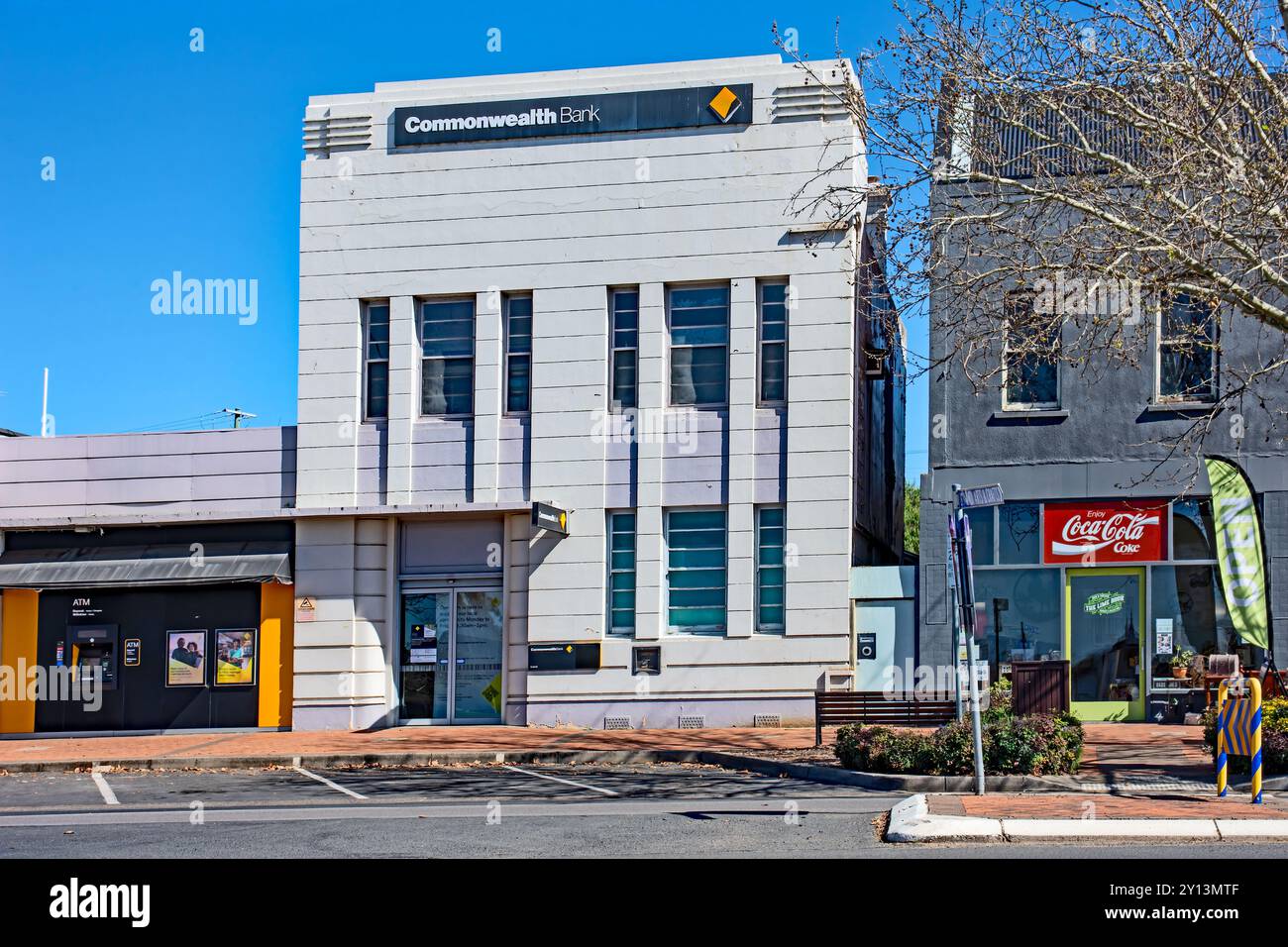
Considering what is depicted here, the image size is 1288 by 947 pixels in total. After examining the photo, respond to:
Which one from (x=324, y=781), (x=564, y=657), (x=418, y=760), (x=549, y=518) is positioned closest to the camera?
(x=324, y=781)

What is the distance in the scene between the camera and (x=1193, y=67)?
15211mm

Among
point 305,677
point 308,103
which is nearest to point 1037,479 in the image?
point 305,677

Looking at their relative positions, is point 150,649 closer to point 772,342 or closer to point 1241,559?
point 772,342

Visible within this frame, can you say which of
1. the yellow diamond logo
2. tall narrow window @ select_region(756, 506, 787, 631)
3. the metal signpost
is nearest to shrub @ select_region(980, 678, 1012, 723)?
the metal signpost

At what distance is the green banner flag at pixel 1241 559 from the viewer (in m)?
18.6

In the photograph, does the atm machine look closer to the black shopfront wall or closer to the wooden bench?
the black shopfront wall

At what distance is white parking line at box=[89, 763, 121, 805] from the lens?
16.2 metres

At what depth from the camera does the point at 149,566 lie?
978 inches

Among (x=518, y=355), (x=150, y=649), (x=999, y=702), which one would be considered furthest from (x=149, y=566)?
(x=999, y=702)

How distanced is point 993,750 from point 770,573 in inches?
338

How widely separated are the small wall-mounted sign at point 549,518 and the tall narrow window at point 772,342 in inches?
141

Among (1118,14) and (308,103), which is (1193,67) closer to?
(1118,14)

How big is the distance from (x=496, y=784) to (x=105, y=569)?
11023 mm

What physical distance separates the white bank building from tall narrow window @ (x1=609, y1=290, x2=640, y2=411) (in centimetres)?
5
